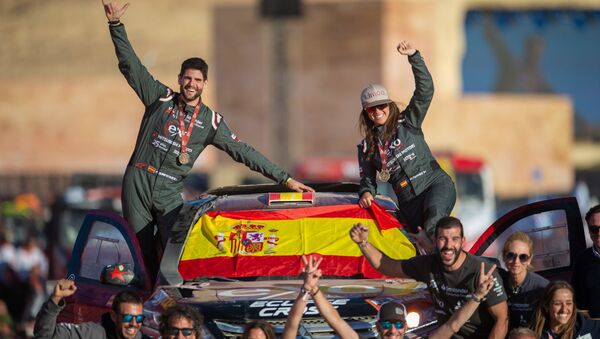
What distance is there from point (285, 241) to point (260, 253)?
216 mm

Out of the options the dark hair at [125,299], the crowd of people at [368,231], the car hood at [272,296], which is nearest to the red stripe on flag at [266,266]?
the car hood at [272,296]

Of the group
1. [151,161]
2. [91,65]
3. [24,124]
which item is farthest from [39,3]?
[151,161]

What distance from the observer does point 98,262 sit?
1098 cm

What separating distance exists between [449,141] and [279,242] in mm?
53348

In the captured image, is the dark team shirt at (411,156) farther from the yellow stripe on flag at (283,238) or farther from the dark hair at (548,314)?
the dark hair at (548,314)

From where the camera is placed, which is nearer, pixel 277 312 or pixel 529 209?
pixel 277 312

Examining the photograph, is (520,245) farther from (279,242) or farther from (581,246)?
(279,242)

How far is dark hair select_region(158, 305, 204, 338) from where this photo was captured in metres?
8.79

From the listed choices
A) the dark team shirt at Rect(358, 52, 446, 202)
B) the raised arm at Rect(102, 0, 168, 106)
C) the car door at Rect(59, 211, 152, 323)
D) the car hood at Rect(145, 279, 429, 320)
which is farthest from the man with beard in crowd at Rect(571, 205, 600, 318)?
the raised arm at Rect(102, 0, 168, 106)

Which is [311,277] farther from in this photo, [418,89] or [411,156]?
[418,89]

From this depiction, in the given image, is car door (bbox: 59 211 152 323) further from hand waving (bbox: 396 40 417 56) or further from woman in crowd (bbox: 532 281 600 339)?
woman in crowd (bbox: 532 281 600 339)

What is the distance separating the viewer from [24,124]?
2773 inches

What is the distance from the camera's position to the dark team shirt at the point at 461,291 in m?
9.28

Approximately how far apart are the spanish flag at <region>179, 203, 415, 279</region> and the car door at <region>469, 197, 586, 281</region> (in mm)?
596
